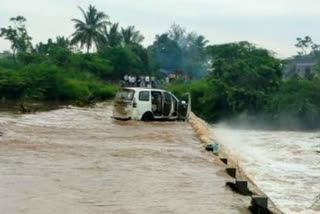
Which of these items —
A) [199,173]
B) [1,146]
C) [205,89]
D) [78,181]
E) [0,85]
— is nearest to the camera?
[78,181]

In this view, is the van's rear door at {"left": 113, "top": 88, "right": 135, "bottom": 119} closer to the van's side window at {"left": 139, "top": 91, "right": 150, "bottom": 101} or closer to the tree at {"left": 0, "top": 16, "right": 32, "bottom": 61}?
the van's side window at {"left": 139, "top": 91, "right": 150, "bottom": 101}

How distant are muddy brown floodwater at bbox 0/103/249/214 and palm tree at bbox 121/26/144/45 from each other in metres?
56.9

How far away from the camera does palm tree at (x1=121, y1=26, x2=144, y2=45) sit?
2945 inches

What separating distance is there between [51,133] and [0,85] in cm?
2520

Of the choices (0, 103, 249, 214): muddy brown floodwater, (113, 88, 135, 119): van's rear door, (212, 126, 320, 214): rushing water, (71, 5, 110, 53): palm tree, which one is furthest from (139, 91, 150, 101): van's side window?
(71, 5, 110, 53): palm tree

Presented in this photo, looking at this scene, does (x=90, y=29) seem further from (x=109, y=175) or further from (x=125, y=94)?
(x=109, y=175)

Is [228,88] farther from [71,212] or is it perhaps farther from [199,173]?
[71,212]

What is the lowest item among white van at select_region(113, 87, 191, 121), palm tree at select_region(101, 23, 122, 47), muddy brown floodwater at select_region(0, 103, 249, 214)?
muddy brown floodwater at select_region(0, 103, 249, 214)

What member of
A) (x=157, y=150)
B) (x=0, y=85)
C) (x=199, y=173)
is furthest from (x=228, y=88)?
(x=199, y=173)

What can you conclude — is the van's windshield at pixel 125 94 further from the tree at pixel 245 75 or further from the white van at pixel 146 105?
the tree at pixel 245 75

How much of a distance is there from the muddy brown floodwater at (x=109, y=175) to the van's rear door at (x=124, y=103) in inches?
143

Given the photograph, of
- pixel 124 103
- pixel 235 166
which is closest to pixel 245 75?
pixel 124 103

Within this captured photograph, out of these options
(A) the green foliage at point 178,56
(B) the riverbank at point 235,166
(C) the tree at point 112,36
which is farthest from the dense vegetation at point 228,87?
(A) the green foliage at point 178,56

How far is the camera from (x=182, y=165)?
1206 cm
